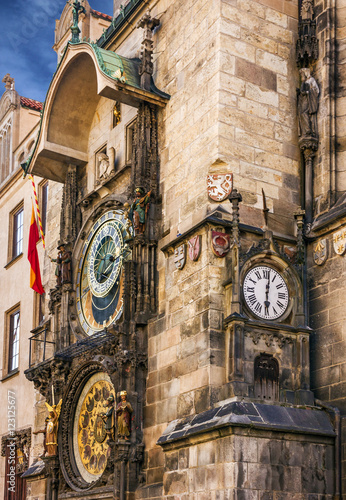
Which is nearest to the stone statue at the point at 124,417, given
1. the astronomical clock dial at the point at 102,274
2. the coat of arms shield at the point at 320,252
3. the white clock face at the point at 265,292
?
the astronomical clock dial at the point at 102,274

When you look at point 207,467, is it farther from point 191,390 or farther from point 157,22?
point 157,22

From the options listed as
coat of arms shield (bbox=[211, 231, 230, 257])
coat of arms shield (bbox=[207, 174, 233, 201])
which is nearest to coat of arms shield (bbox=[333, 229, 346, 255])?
coat of arms shield (bbox=[211, 231, 230, 257])

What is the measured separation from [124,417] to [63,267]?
4414mm

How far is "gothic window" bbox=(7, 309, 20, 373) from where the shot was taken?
22.9 metres

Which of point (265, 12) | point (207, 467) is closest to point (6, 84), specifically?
point (265, 12)

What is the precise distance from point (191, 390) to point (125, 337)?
189 centimetres

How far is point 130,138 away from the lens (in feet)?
56.1

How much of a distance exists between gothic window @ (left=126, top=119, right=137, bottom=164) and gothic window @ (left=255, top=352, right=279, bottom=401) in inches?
203

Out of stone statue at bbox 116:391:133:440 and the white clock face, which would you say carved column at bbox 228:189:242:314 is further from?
stone statue at bbox 116:391:133:440

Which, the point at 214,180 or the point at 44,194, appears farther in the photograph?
the point at 44,194

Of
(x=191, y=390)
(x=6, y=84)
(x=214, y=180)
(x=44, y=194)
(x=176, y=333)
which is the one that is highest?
(x=6, y=84)

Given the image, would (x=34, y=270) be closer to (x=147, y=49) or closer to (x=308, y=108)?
(x=147, y=49)

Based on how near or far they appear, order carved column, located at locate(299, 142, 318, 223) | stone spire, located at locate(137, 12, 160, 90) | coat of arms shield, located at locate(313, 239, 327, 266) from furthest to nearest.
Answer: stone spire, located at locate(137, 12, 160, 90) → carved column, located at locate(299, 142, 318, 223) → coat of arms shield, located at locate(313, 239, 327, 266)

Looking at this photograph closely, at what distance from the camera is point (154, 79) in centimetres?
1652
